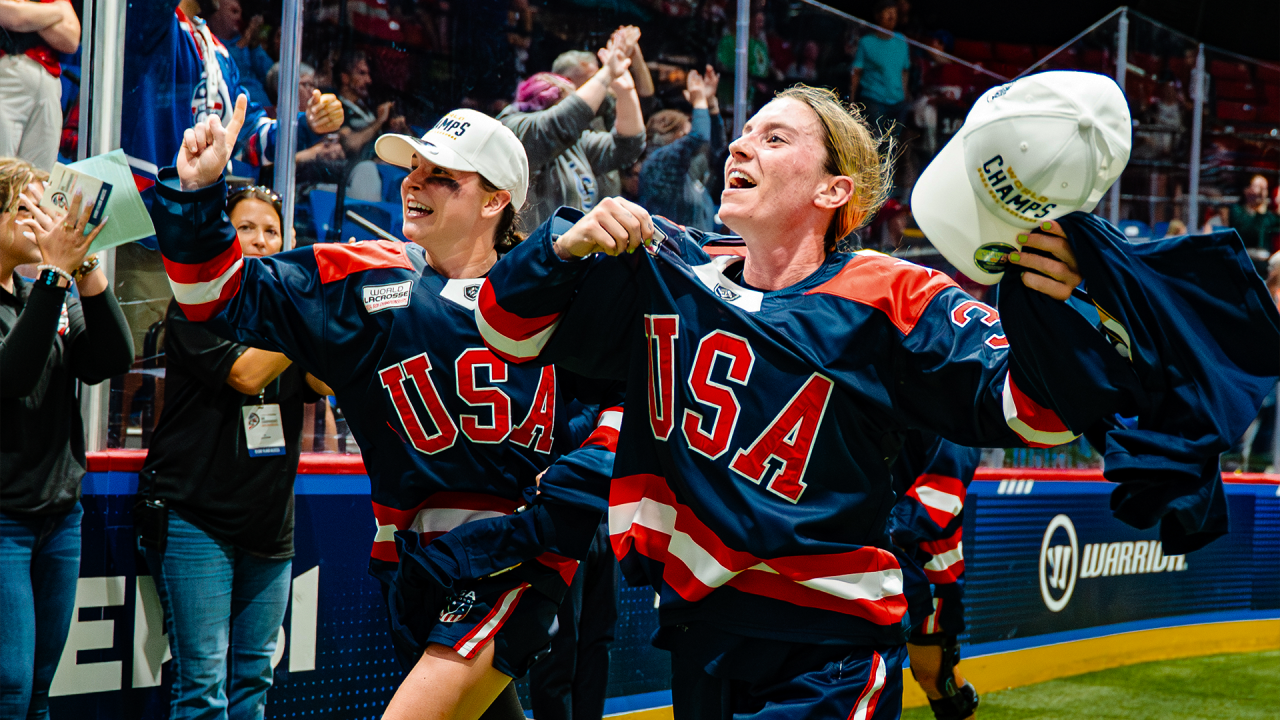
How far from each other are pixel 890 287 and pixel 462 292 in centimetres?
96

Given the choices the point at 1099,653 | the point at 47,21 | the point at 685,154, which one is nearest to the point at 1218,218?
the point at 1099,653

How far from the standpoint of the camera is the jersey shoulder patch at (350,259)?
7.29 feet

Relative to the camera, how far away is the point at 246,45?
3227 mm

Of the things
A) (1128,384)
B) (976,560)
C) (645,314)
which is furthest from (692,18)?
(1128,384)

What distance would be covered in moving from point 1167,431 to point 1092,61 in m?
5.42

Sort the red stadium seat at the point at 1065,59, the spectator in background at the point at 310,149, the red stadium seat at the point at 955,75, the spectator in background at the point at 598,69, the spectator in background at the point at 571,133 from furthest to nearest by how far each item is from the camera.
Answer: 1. the red stadium seat at the point at 1065,59
2. the red stadium seat at the point at 955,75
3. the spectator in background at the point at 598,69
4. the spectator in background at the point at 571,133
5. the spectator in background at the point at 310,149

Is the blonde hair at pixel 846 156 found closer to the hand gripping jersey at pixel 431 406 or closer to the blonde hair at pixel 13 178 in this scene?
the hand gripping jersey at pixel 431 406

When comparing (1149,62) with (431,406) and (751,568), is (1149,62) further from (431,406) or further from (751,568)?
(751,568)

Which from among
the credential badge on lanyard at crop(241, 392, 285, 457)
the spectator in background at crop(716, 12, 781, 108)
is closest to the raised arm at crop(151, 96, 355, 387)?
the credential badge on lanyard at crop(241, 392, 285, 457)

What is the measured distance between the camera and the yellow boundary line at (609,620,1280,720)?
15.6 feet

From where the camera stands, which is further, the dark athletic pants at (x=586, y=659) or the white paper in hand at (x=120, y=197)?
the dark athletic pants at (x=586, y=659)

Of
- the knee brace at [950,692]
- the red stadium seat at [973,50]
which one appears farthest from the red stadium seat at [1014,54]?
the knee brace at [950,692]

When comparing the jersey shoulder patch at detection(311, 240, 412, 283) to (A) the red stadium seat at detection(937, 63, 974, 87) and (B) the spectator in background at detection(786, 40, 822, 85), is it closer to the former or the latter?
(B) the spectator in background at detection(786, 40, 822, 85)

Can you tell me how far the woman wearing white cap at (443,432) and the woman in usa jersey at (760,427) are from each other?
0.45m
